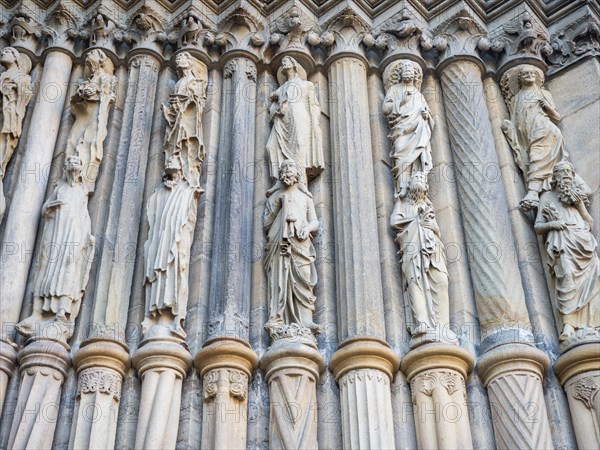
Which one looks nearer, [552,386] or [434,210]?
[552,386]

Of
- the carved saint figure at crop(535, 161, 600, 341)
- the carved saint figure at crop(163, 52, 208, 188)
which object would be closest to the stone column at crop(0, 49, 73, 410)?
the carved saint figure at crop(163, 52, 208, 188)

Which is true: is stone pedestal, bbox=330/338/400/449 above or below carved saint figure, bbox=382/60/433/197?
below

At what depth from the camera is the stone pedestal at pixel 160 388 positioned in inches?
266

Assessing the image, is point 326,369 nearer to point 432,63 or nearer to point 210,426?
point 210,426

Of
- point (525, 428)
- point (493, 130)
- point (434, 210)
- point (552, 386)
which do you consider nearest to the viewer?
point (525, 428)

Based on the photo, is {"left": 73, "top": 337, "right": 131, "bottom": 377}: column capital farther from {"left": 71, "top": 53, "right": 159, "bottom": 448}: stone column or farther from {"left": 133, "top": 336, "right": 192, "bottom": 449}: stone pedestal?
{"left": 133, "top": 336, "right": 192, "bottom": 449}: stone pedestal

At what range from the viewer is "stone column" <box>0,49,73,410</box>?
24.6ft

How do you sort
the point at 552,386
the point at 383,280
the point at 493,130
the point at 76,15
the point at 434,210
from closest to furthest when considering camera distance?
the point at 552,386 < the point at 383,280 < the point at 434,210 < the point at 493,130 < the point at 76,15

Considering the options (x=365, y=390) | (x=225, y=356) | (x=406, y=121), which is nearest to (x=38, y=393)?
(x=225, y=356)

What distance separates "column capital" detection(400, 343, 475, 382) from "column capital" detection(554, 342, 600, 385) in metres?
0.69

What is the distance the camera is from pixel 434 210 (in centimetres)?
845

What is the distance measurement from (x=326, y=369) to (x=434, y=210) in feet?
6.29

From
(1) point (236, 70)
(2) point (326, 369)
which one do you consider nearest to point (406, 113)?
(1) point (236, 70)

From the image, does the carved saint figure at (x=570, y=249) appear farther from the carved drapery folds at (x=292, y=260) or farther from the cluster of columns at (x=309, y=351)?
the carved drapery folds at (x=292, y=260)
